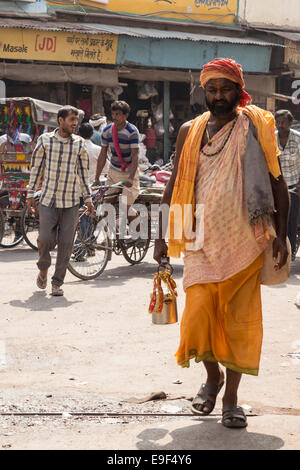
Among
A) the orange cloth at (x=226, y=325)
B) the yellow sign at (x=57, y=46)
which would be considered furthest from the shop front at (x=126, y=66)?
the orange cloth at (x=226, y=325)

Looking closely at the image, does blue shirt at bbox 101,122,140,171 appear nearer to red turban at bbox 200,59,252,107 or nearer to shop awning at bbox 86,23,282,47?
red turban at bbox 200,59,252,107

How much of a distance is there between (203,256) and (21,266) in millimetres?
5983

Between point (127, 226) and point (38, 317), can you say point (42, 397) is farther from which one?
point (127, 226)

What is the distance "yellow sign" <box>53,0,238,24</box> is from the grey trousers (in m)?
11.3

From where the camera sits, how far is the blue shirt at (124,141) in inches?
378

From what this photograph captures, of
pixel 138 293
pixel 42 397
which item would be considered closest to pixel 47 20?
pixel 138 293

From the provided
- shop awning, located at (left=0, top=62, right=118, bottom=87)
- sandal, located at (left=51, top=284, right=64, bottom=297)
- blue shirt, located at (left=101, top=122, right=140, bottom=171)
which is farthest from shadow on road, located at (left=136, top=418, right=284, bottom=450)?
shop awning, located at (left=0, top=62, right=118, bottom=87)

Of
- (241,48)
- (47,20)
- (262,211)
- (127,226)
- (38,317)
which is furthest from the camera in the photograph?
(241,48)

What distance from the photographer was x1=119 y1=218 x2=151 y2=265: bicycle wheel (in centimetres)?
985

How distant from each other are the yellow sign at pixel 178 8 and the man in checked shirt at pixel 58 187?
36.6ft

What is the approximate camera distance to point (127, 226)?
987cm

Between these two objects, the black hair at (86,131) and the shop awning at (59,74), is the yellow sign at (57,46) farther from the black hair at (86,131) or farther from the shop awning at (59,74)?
the black hair at (86,131)

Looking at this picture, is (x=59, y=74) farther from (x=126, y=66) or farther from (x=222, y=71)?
(x=222, y=71)

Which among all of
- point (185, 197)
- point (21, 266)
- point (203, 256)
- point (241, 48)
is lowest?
point (21, 266)
